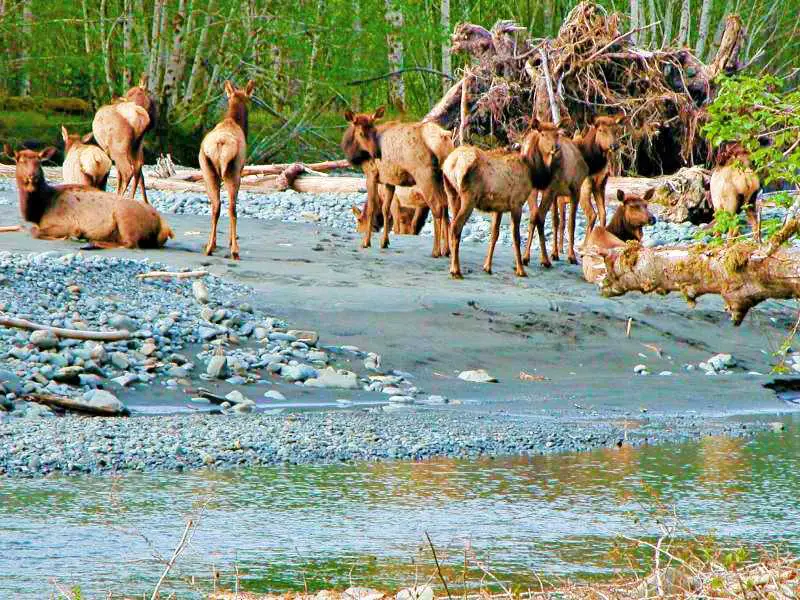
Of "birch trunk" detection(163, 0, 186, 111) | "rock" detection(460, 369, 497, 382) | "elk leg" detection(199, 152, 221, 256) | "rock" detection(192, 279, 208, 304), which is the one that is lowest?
"rock" detection(460, 369, 497, 382)

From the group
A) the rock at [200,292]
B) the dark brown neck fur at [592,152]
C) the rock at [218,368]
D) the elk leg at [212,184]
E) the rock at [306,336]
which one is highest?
the dark brown neck fur at [592,152]

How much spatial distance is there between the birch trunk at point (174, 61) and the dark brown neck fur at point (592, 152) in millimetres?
11809

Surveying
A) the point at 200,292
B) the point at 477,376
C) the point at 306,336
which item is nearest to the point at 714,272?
the point at 477,376

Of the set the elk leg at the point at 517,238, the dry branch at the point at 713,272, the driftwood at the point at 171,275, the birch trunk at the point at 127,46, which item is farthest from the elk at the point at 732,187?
the birch trunk at the point at 127,46

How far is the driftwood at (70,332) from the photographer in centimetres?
1174

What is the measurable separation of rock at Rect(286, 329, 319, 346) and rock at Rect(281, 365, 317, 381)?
2.25 ft

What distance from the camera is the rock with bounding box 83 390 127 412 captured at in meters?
10.4

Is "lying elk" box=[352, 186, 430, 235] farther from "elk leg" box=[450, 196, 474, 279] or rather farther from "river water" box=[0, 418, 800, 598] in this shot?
"river water" box=[0, 418, 800, 598]

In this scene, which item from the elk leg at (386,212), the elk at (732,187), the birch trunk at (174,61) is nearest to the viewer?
the elk leg at (386,212)

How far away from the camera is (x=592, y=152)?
1803cm

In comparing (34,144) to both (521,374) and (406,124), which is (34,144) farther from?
(521,374)

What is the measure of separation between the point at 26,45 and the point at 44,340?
872 inches

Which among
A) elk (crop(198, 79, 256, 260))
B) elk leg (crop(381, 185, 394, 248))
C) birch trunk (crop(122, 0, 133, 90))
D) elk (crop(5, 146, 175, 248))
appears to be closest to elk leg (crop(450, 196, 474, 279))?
elk leg (crop(381, 185, 394, 248))

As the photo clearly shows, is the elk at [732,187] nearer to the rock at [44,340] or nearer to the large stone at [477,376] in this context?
the large stone at [477,376]
